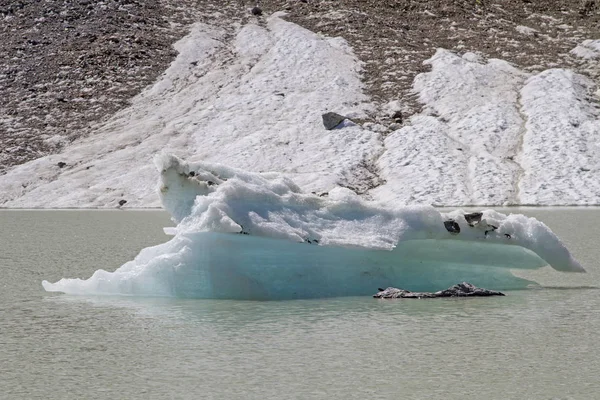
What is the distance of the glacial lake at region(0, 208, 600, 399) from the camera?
8.74 m

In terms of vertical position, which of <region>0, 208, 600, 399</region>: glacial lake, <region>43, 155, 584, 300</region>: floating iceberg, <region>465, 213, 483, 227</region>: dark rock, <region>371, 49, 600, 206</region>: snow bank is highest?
<region>371, 49, 600, 206</region>: snow bank

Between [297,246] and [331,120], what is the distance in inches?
1435

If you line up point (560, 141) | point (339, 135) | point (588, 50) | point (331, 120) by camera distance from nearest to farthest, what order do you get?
1. point (560, 141)
2. point (339, 135)
3. point (331, 120)
4. point (588, 50)

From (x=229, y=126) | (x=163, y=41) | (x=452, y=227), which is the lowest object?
(x=452, y=227)

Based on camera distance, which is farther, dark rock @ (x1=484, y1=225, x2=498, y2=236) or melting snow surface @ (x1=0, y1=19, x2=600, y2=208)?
melting snow surface @ (x1=0, y1=19, x2=600, y2=208)

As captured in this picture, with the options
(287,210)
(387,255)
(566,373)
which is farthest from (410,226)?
(566,373)

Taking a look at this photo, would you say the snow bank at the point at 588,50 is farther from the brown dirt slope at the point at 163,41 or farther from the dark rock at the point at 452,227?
the dark rock at the point at 452,227

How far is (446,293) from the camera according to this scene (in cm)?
1448

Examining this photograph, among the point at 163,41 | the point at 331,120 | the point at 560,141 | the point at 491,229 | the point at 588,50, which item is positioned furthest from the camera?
the point at 163,41

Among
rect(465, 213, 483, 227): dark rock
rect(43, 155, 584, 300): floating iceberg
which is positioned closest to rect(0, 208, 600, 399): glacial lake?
rect(43, 155, 584, 300): floating iceberg

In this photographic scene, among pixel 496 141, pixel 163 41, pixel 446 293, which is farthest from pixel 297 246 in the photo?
pixel 163 41

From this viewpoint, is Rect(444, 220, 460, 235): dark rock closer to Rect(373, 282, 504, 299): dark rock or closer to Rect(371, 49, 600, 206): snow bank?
Rect(373, 282, 504, 299): dark rock

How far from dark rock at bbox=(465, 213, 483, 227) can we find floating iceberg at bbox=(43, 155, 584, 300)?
0.02 m

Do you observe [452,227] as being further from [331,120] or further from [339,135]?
[331,120]
